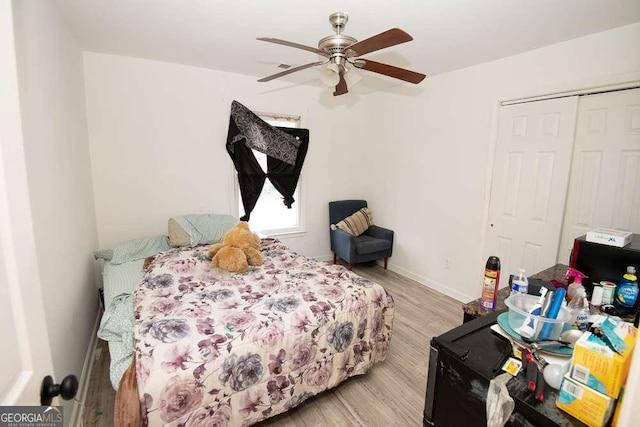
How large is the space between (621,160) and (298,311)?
2.64 meters

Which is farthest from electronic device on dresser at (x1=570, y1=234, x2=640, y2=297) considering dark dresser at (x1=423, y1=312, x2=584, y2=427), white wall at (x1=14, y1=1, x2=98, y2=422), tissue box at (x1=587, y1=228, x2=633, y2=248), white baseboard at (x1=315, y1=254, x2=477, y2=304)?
white wall at (x1=14, y1=1, x2=98, y2=422)

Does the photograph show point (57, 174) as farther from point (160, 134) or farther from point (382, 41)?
point (382, 41)

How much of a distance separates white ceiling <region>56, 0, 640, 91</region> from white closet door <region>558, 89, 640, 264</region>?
1.88ft

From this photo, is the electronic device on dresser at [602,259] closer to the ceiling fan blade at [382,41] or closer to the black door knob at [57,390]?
the ceiling fan blade at [382,41]

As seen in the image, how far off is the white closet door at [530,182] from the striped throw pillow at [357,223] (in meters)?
1.61

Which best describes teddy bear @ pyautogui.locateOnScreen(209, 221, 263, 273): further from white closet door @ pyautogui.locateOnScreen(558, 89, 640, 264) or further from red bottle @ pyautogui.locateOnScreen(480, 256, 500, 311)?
white closet door @ pyautogui.locateOnScreen(558, 89, 640, 264)

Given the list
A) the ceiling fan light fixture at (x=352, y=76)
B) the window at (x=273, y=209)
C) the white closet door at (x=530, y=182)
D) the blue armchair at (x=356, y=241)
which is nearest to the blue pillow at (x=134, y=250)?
the window at (x=273, y=209)

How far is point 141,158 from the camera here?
305 centimetres

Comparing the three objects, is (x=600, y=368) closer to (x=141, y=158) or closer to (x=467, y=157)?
(x=467, y=157)

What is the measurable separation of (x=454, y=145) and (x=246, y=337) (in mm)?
2955

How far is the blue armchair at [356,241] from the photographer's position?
375cm

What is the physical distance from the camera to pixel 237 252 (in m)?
2.39

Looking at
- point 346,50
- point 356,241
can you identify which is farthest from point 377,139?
point 346,50

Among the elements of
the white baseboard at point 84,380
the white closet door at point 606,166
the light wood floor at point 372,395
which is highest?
the white closet door at point 606,166
